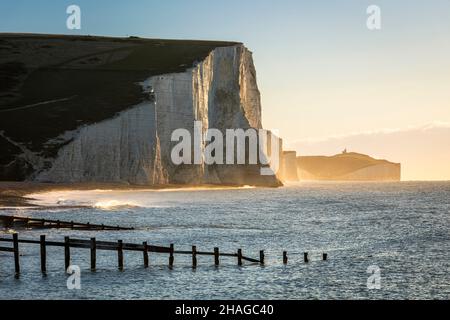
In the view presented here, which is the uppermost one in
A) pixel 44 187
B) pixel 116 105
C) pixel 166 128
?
pixel 116 105

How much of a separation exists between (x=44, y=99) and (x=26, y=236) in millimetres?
98662

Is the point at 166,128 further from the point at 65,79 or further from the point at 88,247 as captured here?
the point at 88,247

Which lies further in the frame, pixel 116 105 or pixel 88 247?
pixel 116 105

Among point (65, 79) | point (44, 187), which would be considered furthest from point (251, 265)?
point (65, 79)

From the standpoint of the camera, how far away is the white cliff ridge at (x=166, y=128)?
118 metres

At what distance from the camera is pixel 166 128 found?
428ft

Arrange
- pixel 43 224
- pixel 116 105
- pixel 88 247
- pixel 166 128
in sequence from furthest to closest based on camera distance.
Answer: pixel 166 128 → pixel 116 105 → pixel 43 224 → pixel 88 247

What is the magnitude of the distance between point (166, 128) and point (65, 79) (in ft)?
96.6

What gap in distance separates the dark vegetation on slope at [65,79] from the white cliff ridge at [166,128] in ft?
9.48

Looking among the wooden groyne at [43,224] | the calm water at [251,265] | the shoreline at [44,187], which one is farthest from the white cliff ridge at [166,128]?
the wooden groyne at [43,224]

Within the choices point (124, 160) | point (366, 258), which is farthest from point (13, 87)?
point (366, 258)

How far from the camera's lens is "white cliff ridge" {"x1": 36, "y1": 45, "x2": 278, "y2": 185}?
118m
